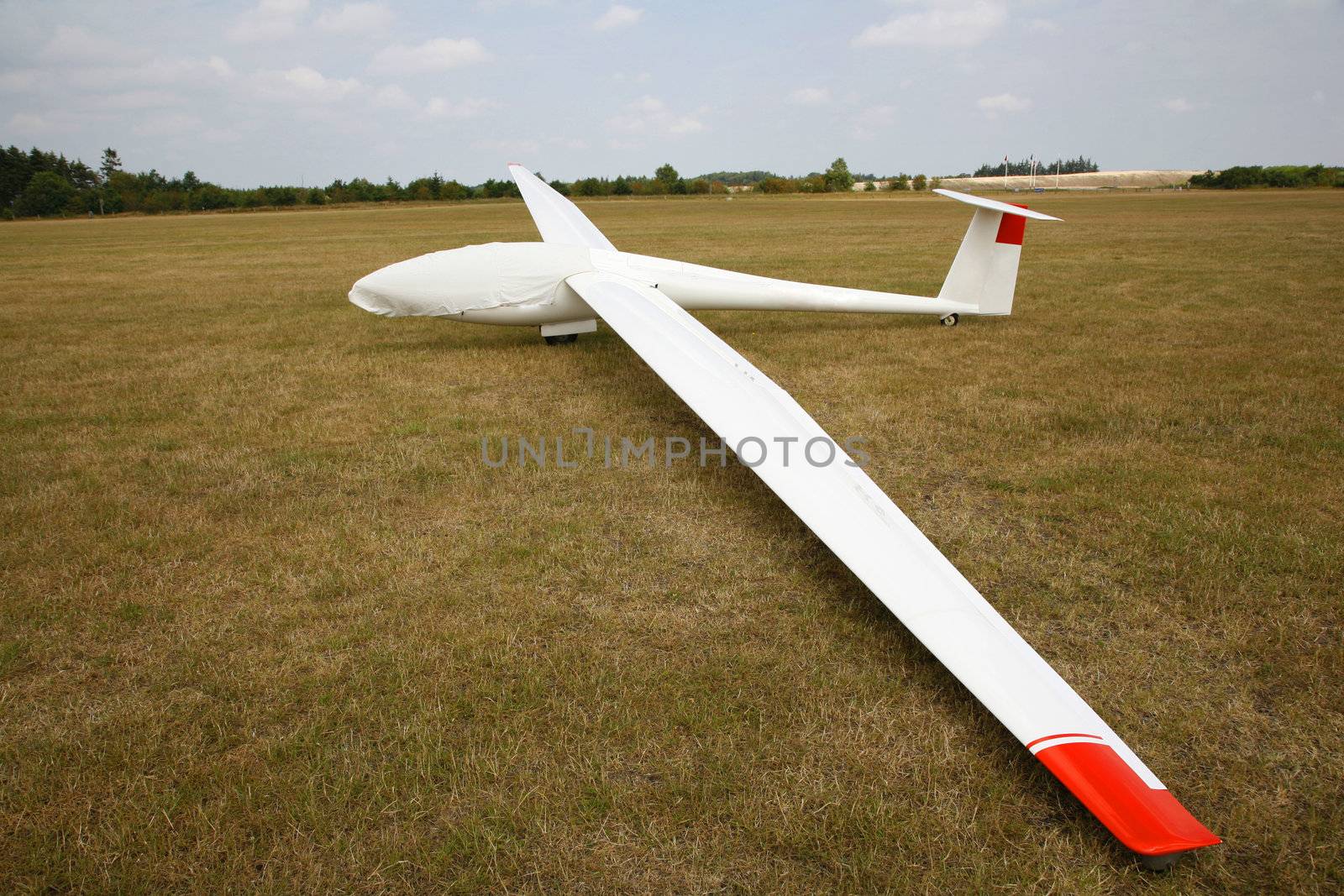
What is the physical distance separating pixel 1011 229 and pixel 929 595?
23.5ft

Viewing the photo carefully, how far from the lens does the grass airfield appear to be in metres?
2.28

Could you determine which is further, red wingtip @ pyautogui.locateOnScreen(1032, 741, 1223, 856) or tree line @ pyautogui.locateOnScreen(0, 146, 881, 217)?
tree line @ pyautogui.locateOnScreen(0, 146, 881, 217)

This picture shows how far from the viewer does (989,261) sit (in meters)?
9.14

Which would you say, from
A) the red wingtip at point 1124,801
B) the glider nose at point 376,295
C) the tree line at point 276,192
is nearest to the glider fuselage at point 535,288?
the glider nose at point 376,295

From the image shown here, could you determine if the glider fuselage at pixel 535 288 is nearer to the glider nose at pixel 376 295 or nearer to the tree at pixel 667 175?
the glider nose at pixel 376 295

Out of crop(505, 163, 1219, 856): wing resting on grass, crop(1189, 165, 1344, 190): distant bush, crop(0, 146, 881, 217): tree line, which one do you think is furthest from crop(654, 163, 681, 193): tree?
crop(505, 163, 1219, 856): wing resting on grass

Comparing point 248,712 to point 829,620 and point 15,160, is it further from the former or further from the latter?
point 15,160

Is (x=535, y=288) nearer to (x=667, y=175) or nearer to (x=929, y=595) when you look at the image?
(x=929, y=595)

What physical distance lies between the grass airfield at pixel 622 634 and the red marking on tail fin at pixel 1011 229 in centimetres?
188

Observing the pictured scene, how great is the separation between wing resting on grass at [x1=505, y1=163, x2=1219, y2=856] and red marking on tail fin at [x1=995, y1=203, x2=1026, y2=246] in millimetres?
5205


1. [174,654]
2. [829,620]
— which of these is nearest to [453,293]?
[174,654]

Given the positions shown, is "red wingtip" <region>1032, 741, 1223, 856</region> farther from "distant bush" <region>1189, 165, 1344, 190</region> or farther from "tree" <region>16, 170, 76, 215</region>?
"tree" <region>16, 170, 76, 215</region>

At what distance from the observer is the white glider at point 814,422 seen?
90.5 inches

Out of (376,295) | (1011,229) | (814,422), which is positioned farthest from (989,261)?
(376,295)
